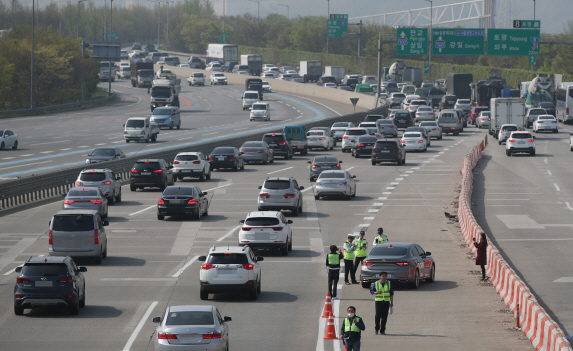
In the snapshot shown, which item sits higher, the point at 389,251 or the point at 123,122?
the point at 123,122

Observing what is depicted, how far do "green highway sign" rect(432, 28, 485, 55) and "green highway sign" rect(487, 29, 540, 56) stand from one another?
3.27 ft

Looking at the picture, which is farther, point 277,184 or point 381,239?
point 277,184

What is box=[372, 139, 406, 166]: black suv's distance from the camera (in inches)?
2153

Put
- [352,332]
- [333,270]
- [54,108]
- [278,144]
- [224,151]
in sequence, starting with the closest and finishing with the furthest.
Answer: [352,332] < [333,270] < [224,151] < [278,144] < [54,108]

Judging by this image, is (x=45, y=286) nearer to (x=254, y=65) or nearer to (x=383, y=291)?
(x=383, y=291)

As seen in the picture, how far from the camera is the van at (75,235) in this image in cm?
2567

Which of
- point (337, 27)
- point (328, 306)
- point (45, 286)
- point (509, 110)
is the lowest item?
point (328, 306)

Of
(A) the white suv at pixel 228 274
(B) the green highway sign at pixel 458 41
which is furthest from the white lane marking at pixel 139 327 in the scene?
(B) the green highway sign at pixel 458 41

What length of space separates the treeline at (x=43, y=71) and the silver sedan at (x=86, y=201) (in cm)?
6226

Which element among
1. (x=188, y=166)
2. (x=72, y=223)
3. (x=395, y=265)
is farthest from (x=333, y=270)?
(x=188, y=166)

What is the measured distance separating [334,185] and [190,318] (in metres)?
25.8

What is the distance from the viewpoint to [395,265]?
2225cm

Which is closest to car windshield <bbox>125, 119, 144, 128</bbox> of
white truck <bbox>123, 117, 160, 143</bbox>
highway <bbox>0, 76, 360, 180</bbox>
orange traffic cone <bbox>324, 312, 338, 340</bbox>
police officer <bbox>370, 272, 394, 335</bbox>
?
white truck <bbox>123, 117, 160, 143</bbox>

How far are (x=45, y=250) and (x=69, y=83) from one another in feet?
277
